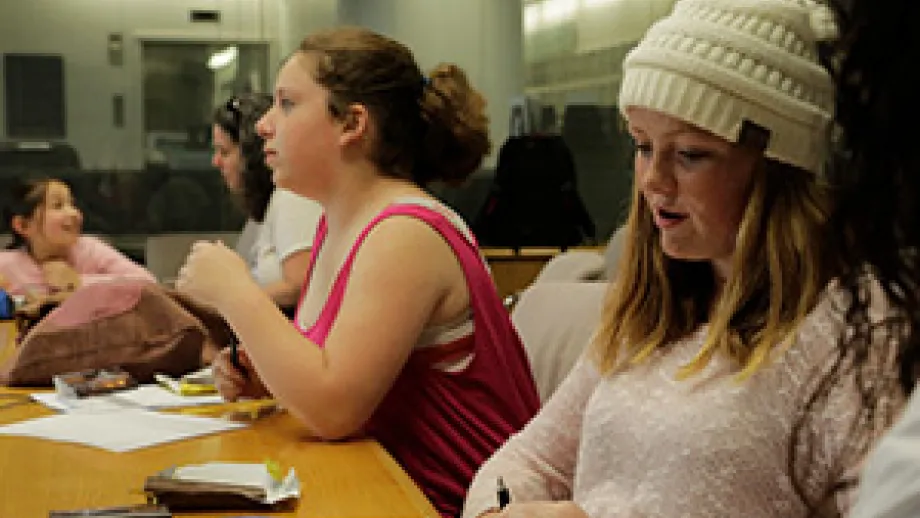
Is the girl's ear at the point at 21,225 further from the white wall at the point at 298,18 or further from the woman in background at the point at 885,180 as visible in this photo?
the woman in background at the point at 885,180

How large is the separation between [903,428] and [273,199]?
3110mm

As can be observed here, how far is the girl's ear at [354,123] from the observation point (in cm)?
209

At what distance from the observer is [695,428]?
1.33m

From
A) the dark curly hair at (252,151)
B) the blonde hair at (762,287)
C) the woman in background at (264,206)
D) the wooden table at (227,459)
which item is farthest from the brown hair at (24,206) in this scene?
the blonde hair at (762,287)

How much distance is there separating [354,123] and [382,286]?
37 centimetres

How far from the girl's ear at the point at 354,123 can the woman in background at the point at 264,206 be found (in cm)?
104

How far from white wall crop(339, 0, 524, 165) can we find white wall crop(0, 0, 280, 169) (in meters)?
1.22

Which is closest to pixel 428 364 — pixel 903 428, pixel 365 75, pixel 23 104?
pixel 365 75

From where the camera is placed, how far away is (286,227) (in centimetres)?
325

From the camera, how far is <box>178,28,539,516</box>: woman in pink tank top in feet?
5.94

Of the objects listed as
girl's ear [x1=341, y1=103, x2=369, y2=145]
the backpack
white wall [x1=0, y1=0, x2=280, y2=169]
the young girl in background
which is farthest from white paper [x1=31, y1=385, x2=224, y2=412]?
white wall [x1=0, y1=0, x2=280, y2=169]

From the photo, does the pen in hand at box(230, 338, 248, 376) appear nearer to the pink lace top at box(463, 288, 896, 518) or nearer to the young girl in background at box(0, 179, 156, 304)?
the pink lace top at box(463, 288, 896, 518)

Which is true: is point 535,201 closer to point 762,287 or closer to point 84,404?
point 84,404

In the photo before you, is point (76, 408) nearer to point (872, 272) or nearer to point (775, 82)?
point (775, 82)
